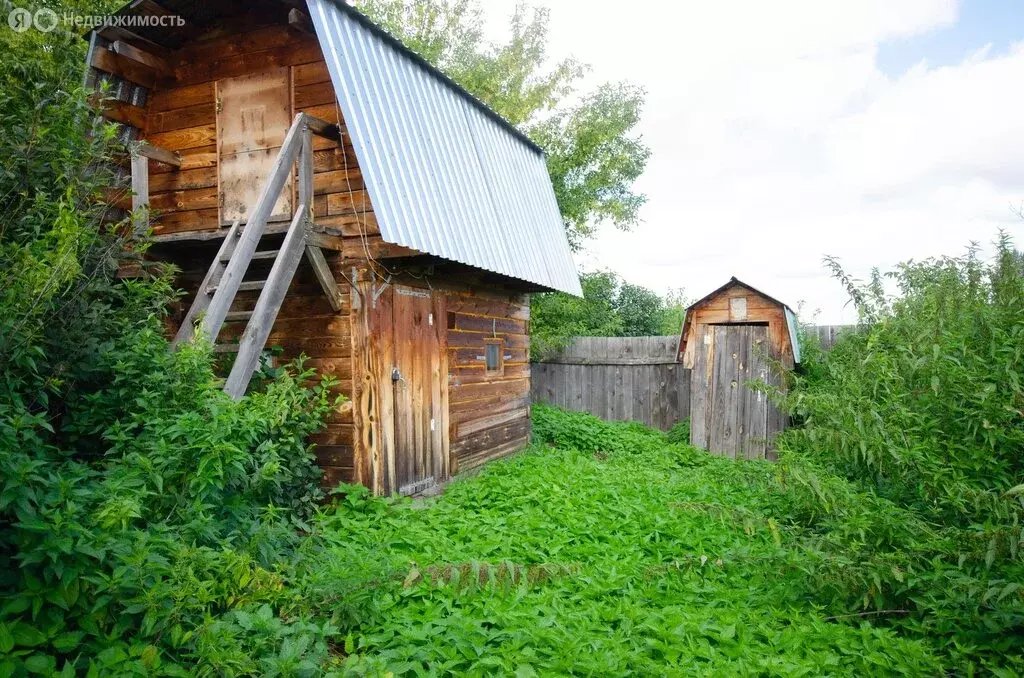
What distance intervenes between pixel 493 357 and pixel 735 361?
4.28 metres

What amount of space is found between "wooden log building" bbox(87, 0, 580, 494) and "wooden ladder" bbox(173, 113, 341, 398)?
0.09ft

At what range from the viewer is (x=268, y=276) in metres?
5.62

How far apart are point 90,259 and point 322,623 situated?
3010mm

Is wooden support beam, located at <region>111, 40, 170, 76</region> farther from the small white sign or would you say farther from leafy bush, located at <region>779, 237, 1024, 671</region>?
the small white sign

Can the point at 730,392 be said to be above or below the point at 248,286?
below

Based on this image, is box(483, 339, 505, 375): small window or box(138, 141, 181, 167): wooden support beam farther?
box(483, 339, 505, 375): small window

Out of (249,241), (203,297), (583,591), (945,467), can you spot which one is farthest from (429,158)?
(945,467)

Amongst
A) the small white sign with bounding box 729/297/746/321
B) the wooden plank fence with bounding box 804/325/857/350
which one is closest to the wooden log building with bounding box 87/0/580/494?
the small white sign with bounding box 729/297/746/321

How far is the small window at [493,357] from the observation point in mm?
9391

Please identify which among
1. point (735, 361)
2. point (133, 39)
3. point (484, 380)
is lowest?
point (484, 380)

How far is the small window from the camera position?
939 cm

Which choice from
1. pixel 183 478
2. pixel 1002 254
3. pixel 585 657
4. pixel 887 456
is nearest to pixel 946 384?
pixel 887 456

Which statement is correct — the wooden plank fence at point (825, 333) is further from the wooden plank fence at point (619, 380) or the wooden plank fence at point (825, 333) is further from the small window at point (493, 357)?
the small window at point (493, 357)

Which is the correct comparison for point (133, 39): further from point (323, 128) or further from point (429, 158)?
point (429, 158)
